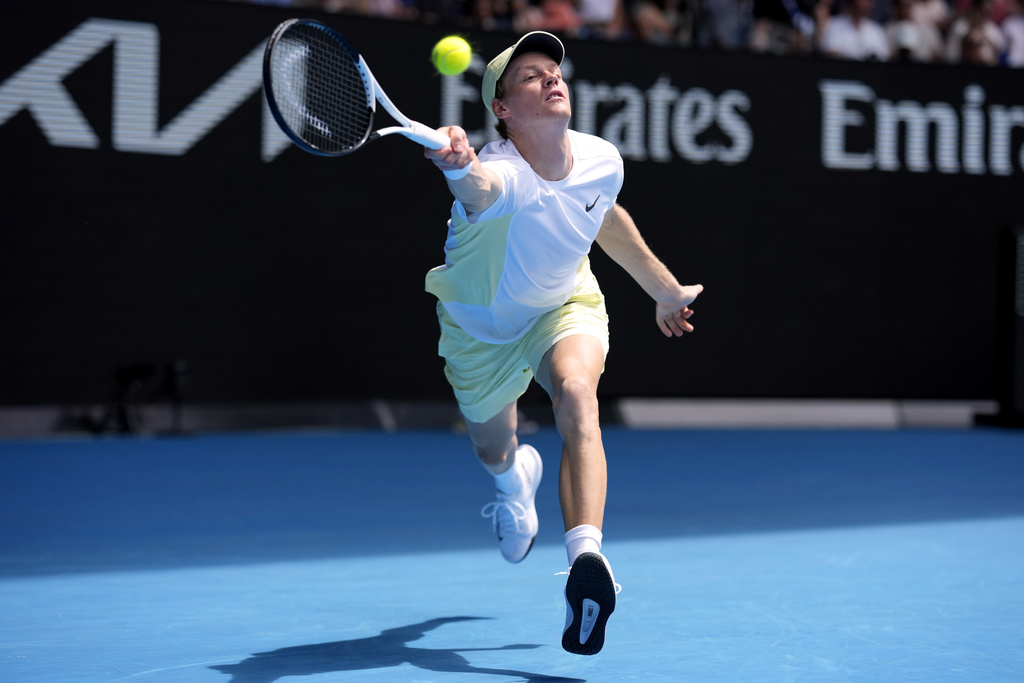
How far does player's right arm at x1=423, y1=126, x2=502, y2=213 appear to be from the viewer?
108 inches

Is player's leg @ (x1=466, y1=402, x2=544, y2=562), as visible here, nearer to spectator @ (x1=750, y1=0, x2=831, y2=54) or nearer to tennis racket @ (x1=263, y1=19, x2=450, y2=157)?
tennis racket @ (x1=263, y1=19, x2=450, y2=157)

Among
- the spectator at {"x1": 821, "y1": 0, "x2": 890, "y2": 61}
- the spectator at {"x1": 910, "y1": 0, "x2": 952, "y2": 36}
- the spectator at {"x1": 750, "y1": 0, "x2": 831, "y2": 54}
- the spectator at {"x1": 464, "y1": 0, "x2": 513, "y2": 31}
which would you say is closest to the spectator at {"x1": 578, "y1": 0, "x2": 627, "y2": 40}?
the spectator at {"x1": 464, "y1": 0, "x2": 513, "y2": 31}

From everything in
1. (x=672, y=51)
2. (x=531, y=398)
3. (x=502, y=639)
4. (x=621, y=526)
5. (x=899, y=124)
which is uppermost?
(x=672, y=51)

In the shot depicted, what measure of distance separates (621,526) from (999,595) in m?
1.57

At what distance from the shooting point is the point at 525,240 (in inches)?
129

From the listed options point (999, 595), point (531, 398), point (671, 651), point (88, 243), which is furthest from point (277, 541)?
point (531, 398)

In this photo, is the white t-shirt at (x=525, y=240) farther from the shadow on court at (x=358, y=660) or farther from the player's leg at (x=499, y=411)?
the shadow on court at (x=358, y=660)

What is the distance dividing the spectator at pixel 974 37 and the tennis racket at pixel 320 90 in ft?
24.3

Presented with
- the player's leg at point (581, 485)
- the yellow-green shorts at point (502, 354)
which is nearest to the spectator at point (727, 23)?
the yellow-green shorts at point (502, 354)

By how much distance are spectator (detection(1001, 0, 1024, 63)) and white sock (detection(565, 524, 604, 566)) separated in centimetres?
827

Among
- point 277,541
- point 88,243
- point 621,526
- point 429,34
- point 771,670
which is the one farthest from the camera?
point 429,34

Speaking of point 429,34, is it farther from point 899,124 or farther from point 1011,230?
point 1011,230

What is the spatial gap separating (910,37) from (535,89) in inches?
274

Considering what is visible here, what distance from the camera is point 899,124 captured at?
29.3ft
